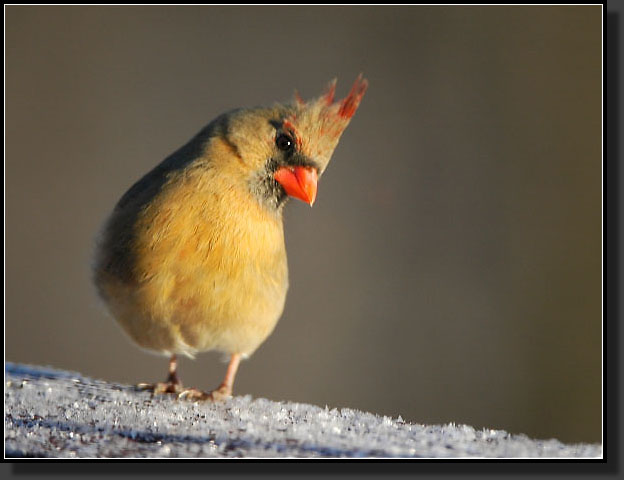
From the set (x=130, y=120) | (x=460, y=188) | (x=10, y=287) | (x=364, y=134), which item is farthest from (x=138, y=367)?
(x=460, y=188)

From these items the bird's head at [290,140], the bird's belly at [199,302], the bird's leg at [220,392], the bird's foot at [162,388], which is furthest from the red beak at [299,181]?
the bird's foot at [162,388]

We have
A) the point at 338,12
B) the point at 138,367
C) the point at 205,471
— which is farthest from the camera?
the point at 138,367

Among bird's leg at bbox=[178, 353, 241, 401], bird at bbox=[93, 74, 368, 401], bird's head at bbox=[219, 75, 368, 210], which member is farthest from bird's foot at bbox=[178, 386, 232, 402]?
bird's head at bbox=[219, 75, 368, 210]

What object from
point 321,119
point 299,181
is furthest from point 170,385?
point 321,119

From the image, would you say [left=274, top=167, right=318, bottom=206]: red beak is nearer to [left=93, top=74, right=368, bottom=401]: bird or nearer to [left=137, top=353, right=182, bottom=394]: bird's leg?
[left=93, top=74, right=368, bottom=401]: bird

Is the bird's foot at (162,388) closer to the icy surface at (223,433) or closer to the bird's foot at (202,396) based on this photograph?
the bird's foot at (202,396)

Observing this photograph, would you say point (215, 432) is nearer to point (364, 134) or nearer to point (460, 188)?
point (364, 134)

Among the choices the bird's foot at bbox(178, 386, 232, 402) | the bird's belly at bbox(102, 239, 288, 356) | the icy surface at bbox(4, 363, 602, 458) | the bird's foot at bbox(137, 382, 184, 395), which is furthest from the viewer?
the bird's foot at bbox(137, 382, 184, 395)
